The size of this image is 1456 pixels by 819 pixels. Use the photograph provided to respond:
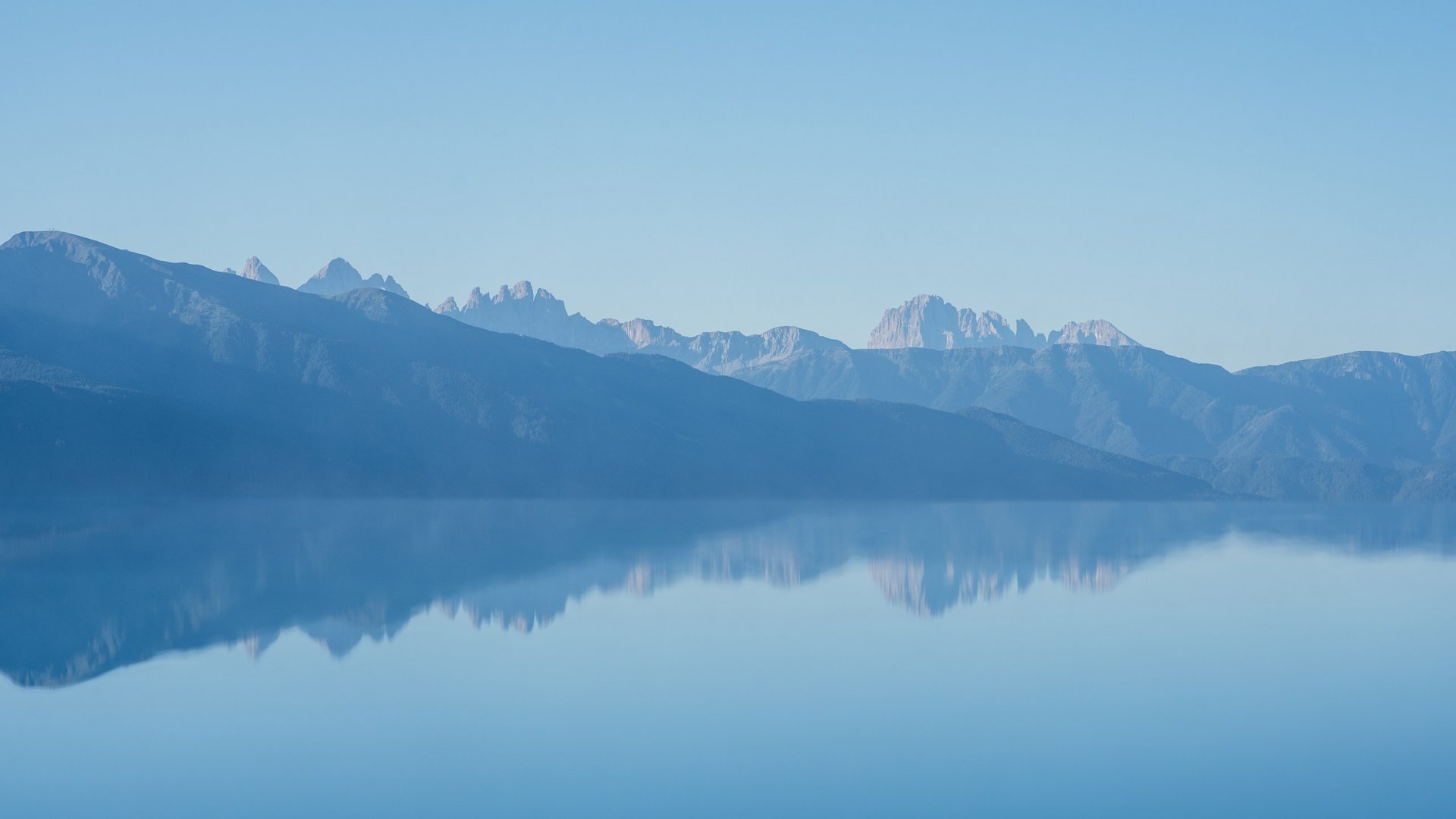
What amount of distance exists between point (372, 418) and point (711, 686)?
135000mm

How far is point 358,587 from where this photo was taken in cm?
4075

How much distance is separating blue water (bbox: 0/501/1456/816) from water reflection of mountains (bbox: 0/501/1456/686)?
1.02 feet

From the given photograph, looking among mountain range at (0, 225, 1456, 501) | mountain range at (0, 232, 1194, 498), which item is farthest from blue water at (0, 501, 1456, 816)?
mountain range at (0, 225, 1456, 501)

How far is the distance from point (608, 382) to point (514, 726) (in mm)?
171055

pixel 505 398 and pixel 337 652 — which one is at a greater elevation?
pixel 505 398

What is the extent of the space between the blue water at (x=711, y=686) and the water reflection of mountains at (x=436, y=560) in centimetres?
31

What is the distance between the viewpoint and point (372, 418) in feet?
503

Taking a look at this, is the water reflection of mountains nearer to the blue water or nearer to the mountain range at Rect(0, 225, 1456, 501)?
the blue water

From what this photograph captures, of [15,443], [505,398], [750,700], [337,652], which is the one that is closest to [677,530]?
[337,652]

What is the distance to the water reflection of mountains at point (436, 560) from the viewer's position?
32.3 meters

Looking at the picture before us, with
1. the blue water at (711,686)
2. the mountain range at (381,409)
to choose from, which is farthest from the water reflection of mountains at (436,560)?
the mountain range at (381,409)

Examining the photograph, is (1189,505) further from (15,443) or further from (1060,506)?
(15,443)

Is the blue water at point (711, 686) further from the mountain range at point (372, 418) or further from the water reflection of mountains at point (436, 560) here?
the mountain range at point (372, 418)

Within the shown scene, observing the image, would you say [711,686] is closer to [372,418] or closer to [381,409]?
[372,418]
